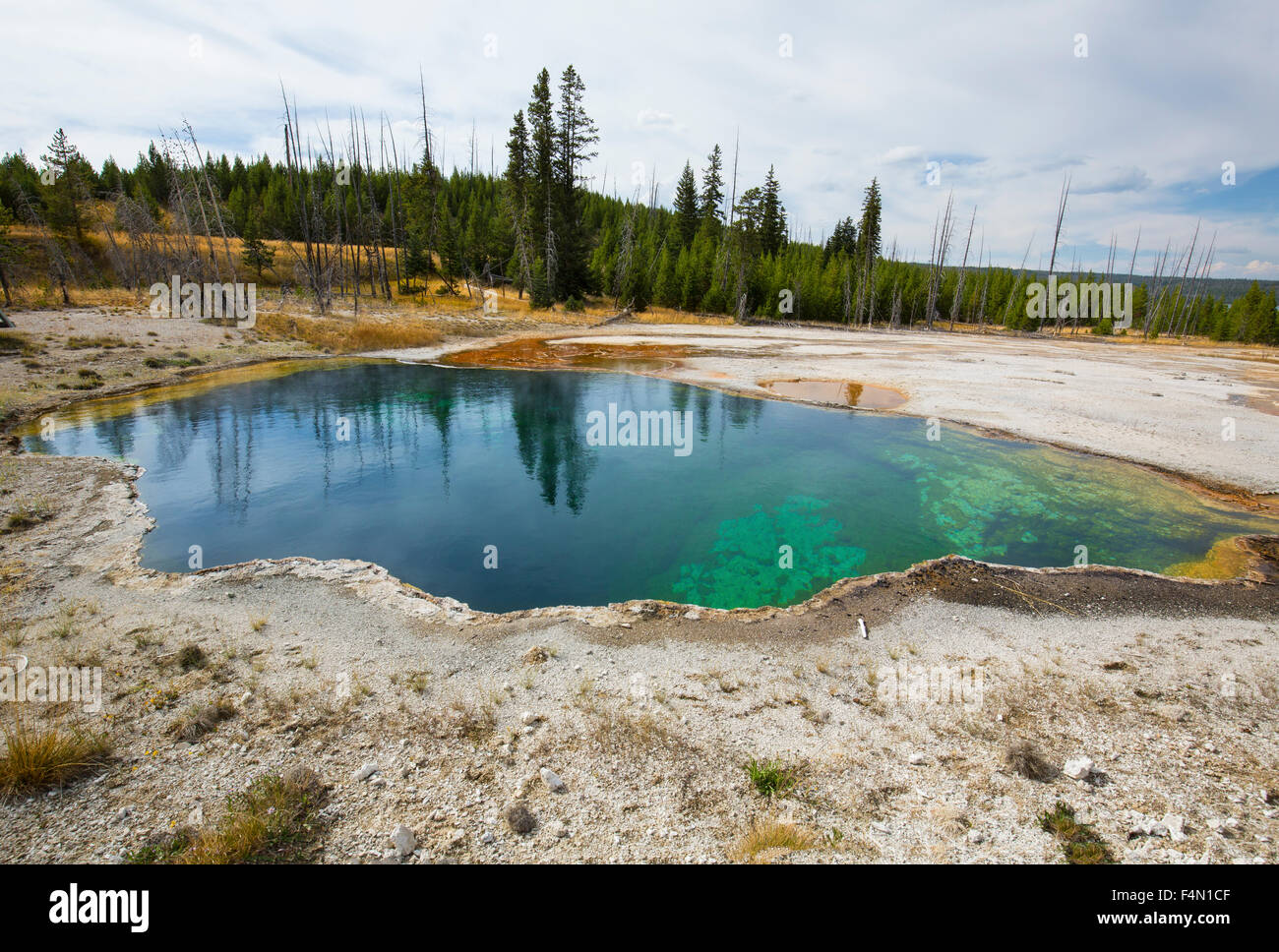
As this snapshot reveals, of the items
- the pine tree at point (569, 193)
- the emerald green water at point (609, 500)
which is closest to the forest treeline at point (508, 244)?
the pine tree at point (569, 193)

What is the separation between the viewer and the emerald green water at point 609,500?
1157 cm

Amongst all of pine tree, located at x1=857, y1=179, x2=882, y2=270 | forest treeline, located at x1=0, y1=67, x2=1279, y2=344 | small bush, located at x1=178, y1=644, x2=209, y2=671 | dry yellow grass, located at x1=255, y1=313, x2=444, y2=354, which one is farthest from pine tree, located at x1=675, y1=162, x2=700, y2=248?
small bush, located at x1=178, y1=644, x2=209, y2=671

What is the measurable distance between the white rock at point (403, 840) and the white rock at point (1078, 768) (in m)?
6.42

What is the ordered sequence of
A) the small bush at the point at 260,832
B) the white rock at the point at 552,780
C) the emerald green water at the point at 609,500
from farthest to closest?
the emerald green water at the point at 609,500 < the white rock at the point at 552,780 < the small bush at the point at 260,832

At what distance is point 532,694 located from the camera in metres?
7.05

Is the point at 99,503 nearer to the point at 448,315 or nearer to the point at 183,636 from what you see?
the point at 183,636

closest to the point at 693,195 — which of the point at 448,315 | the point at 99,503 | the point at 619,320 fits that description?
the point at 619,320

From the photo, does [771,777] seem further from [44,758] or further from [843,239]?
[843,239]

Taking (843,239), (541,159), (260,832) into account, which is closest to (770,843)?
(260,832)

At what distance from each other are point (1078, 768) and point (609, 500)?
11.2 meters

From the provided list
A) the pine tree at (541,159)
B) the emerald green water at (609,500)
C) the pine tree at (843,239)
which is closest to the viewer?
the emerald green water at (609,500)

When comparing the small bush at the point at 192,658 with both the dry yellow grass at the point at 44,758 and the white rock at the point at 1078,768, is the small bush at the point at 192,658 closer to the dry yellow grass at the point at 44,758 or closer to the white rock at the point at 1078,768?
the dry yellow grass at the point at 44,758

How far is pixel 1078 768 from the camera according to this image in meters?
5.81
